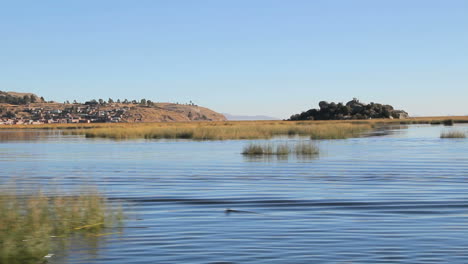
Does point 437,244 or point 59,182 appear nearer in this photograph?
point 437,244

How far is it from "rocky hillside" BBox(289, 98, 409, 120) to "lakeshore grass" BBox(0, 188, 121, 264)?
153 meters

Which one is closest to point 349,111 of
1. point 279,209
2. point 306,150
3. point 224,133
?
point 224,133

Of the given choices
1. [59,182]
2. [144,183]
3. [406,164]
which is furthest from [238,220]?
[406,164]

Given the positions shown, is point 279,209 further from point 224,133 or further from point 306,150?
point 224,133

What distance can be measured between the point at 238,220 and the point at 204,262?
15.1ft

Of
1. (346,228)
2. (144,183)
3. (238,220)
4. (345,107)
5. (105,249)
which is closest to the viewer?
(105,249)

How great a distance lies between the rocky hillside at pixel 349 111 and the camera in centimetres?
16850

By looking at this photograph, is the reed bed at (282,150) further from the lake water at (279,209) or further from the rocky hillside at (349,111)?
the rocky hillside at (349,111)

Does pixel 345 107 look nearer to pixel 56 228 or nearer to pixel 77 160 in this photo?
pixel 77 160

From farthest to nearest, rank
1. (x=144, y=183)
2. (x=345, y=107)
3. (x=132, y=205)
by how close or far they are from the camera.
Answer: (x=345, y=107) < (x=144, y=183) < (x=132, y=205)

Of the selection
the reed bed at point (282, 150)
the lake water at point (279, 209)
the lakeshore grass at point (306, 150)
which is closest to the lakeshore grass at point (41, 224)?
the lake water at point (279, 209)

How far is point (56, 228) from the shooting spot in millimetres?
14258

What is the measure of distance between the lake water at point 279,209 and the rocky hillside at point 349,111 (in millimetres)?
133010

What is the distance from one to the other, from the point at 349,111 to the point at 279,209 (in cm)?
15265
